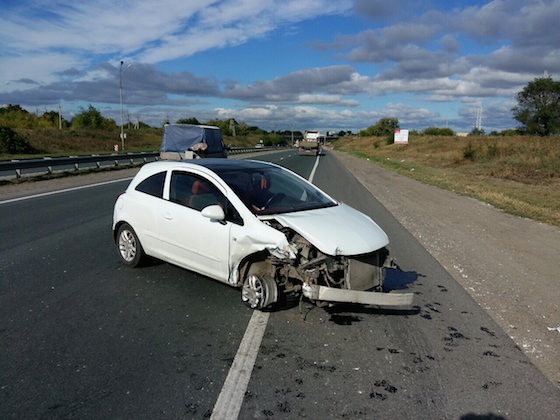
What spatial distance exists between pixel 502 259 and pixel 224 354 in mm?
5572

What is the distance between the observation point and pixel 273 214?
17.0 ft

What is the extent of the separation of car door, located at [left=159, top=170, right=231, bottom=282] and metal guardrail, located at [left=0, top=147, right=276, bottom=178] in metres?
15.4

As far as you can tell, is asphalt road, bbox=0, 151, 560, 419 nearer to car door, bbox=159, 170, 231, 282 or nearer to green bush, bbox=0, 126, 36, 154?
car door, bbox=159, 170, 231, 282

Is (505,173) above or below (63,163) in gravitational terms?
below

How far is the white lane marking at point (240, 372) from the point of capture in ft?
10.6

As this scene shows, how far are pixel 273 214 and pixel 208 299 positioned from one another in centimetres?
121

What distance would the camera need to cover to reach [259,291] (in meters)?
4.94

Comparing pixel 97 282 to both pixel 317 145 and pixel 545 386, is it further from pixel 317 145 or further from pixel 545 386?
pixel 317 145

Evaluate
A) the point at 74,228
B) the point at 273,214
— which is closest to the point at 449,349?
the point at 273,214

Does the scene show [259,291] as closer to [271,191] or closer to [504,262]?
[271,191]

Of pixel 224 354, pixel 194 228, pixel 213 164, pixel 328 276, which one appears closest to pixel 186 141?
pixel 213 164

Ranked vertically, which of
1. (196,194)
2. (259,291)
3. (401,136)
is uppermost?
(401,136)

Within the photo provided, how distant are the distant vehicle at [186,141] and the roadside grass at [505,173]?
10942 mm

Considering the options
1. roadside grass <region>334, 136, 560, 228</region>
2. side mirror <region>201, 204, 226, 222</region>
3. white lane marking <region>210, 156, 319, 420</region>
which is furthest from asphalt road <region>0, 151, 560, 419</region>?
roadside grass <region>334, 136, 560, 228</region>
